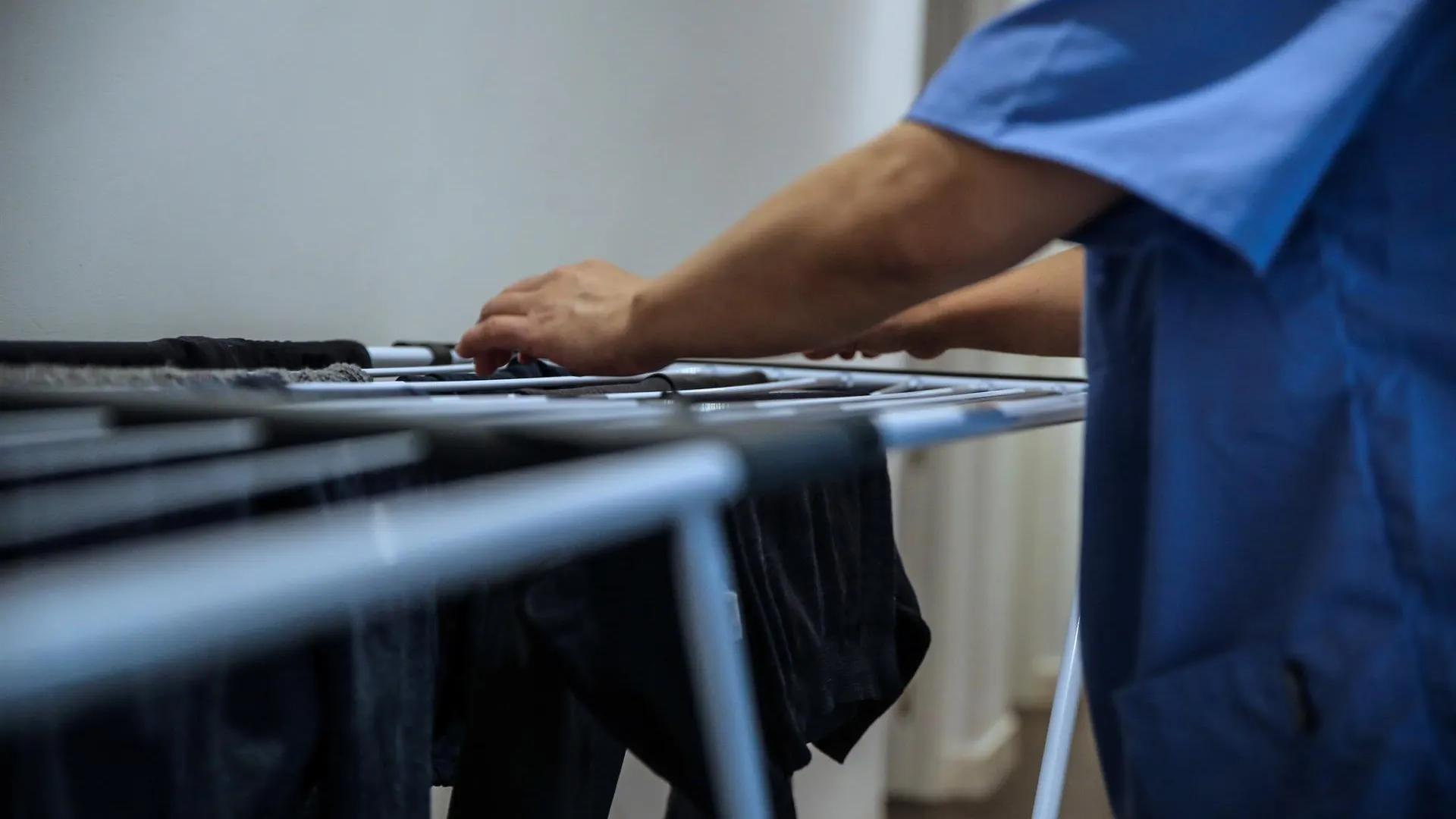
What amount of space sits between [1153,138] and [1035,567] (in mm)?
2505

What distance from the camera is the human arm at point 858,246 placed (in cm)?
48

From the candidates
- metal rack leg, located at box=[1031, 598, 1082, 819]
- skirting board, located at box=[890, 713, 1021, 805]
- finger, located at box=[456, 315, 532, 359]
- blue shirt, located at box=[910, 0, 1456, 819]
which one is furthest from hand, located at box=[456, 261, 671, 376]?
skirting board, located at box=[890, 713, 1021, 805]

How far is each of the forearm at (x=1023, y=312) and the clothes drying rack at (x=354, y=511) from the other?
0.29 meters

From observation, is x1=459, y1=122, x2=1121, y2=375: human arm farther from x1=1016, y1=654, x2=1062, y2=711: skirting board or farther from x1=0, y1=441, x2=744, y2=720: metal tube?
x1=1016, y1=654, x2=1062, y2=711: skirting board

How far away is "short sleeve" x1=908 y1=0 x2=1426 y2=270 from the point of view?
444mm

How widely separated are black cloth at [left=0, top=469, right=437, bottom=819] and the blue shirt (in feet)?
1.15

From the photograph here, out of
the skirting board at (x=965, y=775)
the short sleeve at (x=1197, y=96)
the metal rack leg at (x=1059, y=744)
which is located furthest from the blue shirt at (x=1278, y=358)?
the skirting board at (x=965, y=775)

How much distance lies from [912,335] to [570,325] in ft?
1.21

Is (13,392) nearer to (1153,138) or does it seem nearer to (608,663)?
(608,663)

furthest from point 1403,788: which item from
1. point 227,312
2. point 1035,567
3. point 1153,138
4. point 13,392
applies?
point 1035,567

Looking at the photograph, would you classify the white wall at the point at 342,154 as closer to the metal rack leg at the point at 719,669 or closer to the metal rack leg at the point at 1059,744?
the metal rack leg at the point at 719,669

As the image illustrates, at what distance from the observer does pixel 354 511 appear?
27 cm

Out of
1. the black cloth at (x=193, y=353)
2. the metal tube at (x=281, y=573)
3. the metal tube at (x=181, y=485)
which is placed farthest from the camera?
the black cloth at (x=193, y=353)

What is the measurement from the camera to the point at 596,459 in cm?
34
